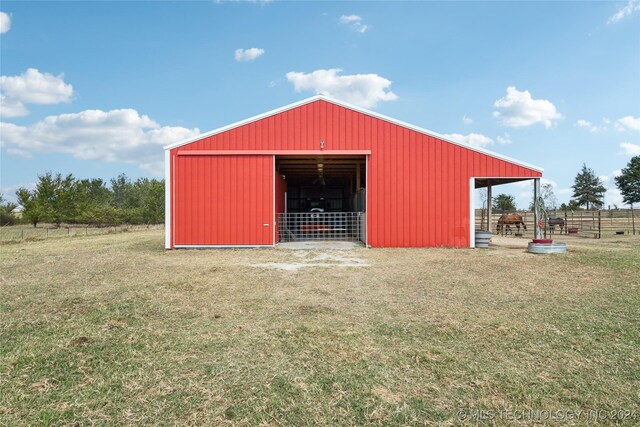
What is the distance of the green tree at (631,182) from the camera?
5528 centimetres

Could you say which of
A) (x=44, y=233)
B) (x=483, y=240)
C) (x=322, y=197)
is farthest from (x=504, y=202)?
(x=44, y=233)

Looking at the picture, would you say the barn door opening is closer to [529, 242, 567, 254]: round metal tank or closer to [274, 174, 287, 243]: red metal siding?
[274, 174, 287, 243]: red metal siding

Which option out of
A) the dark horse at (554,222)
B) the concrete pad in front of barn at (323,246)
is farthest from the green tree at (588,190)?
the concrete pad in front of barn at (323,246)

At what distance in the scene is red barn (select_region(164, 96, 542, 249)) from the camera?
476 inches

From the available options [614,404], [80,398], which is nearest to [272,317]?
[80,398]

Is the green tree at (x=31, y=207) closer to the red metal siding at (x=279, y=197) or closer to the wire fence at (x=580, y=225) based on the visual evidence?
the red metal siding at (x=279, y=197)

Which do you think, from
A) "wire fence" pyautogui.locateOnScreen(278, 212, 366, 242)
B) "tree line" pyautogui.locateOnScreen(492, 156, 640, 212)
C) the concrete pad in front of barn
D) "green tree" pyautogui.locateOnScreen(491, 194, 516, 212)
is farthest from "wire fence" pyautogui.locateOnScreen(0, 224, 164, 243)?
"tree line" pyautogui.locateOnScreen(492, 156, 640, 212)

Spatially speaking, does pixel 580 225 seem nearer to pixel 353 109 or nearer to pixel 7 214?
pixel 353 109

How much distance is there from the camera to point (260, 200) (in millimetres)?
12117

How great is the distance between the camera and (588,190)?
58.5 metres

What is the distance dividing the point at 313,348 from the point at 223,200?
30.7 ft

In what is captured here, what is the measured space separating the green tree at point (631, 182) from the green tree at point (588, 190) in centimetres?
248

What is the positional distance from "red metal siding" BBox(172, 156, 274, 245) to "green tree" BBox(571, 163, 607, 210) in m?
62.3

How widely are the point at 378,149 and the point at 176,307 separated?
8941 mm
